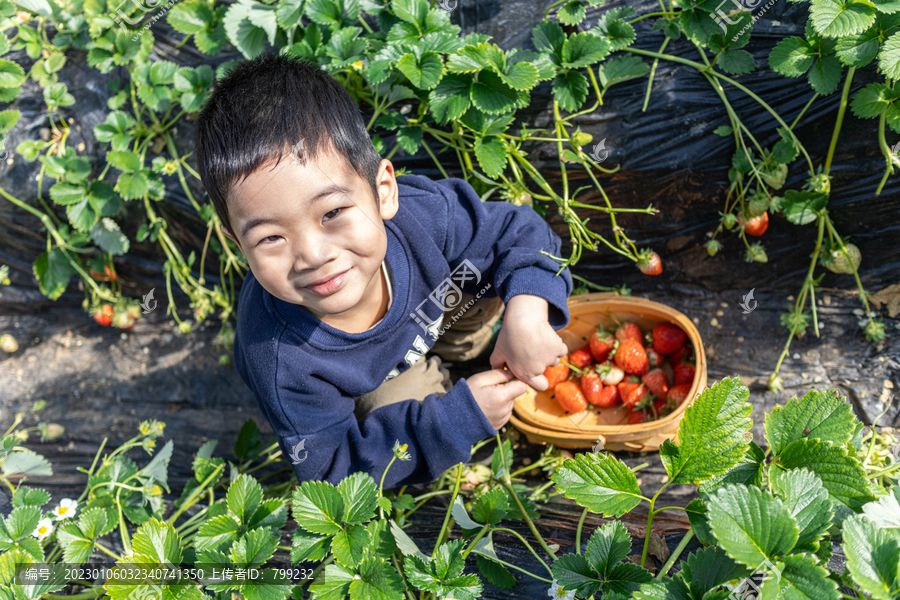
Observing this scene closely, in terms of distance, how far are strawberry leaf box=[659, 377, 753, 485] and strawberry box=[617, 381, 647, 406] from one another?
2.20 ft

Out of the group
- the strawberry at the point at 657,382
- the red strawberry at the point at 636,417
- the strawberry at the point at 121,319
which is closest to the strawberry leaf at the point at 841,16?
the strawberry at the point at 657,382

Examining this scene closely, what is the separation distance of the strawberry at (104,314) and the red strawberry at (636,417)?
1.50 metres

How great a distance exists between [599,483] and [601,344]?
715mm

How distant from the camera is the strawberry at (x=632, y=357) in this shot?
50.2 inches

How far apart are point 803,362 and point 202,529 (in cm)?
132

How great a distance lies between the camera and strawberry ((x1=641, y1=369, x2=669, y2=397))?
128cm

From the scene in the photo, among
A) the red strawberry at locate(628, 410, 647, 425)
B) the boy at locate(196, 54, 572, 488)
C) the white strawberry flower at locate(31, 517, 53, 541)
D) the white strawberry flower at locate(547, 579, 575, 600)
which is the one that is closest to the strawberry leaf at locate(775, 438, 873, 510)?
the white strawberry flower at locate(547, 579, 575, 600)

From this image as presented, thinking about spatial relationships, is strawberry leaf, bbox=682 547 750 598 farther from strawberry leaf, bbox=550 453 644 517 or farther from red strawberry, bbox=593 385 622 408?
red strawberry, bbox=593 385 622 408

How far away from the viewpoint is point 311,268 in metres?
0.76

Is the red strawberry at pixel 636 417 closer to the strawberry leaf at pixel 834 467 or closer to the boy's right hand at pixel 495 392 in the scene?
the boy's right hand at pixel 495 392

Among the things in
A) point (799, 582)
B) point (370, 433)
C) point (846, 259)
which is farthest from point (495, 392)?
point (846, 259)

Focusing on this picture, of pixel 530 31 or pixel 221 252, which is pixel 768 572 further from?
pixel 221 252

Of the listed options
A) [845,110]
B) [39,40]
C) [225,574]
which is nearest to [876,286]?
[845,110]

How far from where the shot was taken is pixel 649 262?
4.16ft
